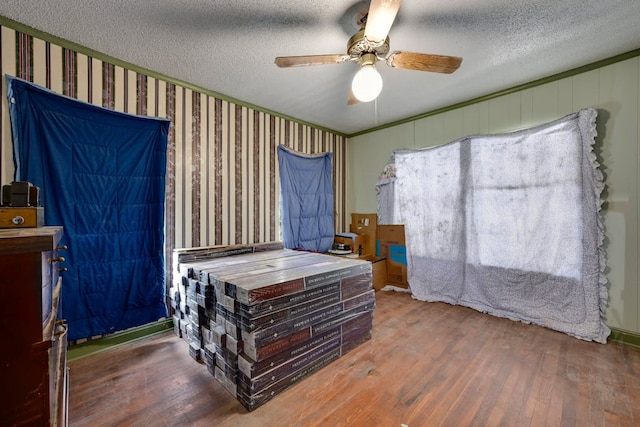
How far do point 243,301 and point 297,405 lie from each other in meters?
0.71

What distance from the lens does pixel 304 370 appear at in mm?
1897

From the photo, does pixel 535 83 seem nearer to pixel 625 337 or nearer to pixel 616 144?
pixel 616 144

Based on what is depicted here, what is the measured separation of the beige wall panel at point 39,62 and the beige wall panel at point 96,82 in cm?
27

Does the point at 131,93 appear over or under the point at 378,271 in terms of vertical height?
over

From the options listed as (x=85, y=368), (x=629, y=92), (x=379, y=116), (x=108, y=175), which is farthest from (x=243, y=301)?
(x=629, y=92)

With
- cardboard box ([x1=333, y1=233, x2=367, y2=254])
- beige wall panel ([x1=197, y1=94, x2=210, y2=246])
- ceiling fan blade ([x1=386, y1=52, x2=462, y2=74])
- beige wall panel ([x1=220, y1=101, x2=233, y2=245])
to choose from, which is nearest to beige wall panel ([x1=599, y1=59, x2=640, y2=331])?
ceiling fan blade ([x1=386, y1=52, x2=462, y2=74])

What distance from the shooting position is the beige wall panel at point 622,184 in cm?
226

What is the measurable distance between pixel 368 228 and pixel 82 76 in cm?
366

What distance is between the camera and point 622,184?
2311 millimetres

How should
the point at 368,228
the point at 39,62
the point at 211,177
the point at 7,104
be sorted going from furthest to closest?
the point at 368,228 → the point at 211,177 → the point at 39,62 → the point at 7,104

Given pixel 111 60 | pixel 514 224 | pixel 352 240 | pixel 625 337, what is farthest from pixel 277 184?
pixel 625 337

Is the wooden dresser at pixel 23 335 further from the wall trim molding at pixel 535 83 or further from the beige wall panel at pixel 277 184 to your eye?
the wall trim molding at pixel 535 83

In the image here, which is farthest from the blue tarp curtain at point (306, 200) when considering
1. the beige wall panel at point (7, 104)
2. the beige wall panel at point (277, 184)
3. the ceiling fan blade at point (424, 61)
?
the beige wall panel at point (7, 104)

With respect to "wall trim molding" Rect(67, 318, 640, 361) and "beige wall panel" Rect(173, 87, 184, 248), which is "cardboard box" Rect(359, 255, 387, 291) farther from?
"beige wall panel" Rect(173, 87, 184, 248)
